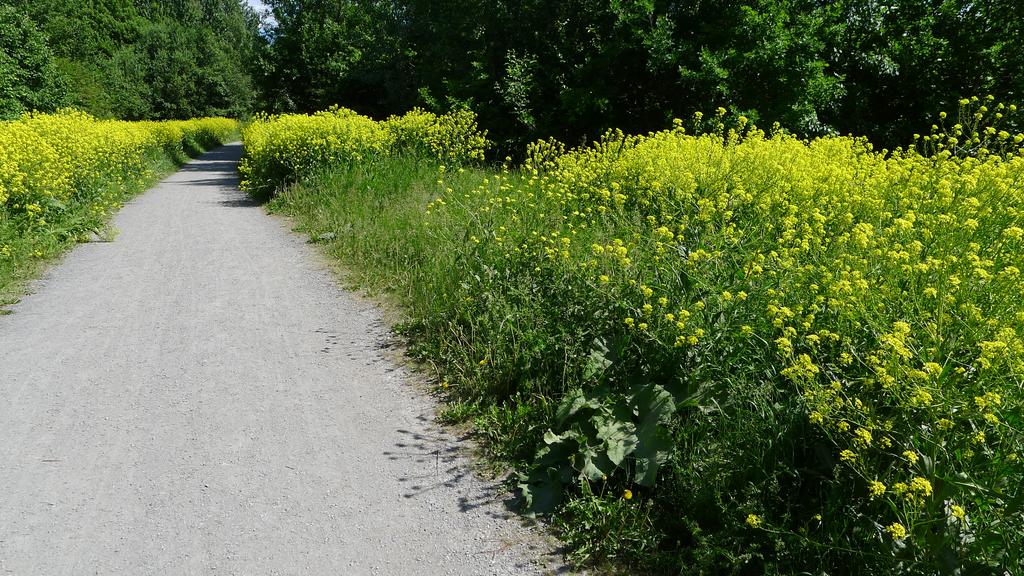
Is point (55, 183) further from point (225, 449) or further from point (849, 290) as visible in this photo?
point (849, 290)

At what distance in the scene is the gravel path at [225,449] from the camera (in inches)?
108

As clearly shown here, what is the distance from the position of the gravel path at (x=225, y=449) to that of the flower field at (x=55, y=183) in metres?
1.71

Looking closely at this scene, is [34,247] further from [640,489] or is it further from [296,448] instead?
[640,489]

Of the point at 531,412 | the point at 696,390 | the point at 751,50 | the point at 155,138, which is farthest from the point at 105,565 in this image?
the point at 155,138

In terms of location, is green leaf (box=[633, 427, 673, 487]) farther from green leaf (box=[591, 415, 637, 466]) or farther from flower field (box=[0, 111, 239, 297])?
flower field (box=[0, 111, 239, 297])

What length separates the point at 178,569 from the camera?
2602 millimetres

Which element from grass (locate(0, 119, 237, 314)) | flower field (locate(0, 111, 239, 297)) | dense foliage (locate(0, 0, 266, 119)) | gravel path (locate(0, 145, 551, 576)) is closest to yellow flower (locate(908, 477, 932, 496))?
gravel path (locate(0, 145, 551, 576))

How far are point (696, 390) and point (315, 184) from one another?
365 inches

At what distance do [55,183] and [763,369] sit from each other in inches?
369

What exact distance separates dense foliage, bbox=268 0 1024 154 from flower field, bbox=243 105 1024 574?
8.06 meters

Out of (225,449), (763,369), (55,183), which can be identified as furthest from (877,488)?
(55,183)

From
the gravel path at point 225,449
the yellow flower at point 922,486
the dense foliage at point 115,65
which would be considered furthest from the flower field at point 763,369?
the dense foliage at point 115,65

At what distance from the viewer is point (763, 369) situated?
3023mm

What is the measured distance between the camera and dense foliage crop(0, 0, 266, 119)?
81.9 ft
